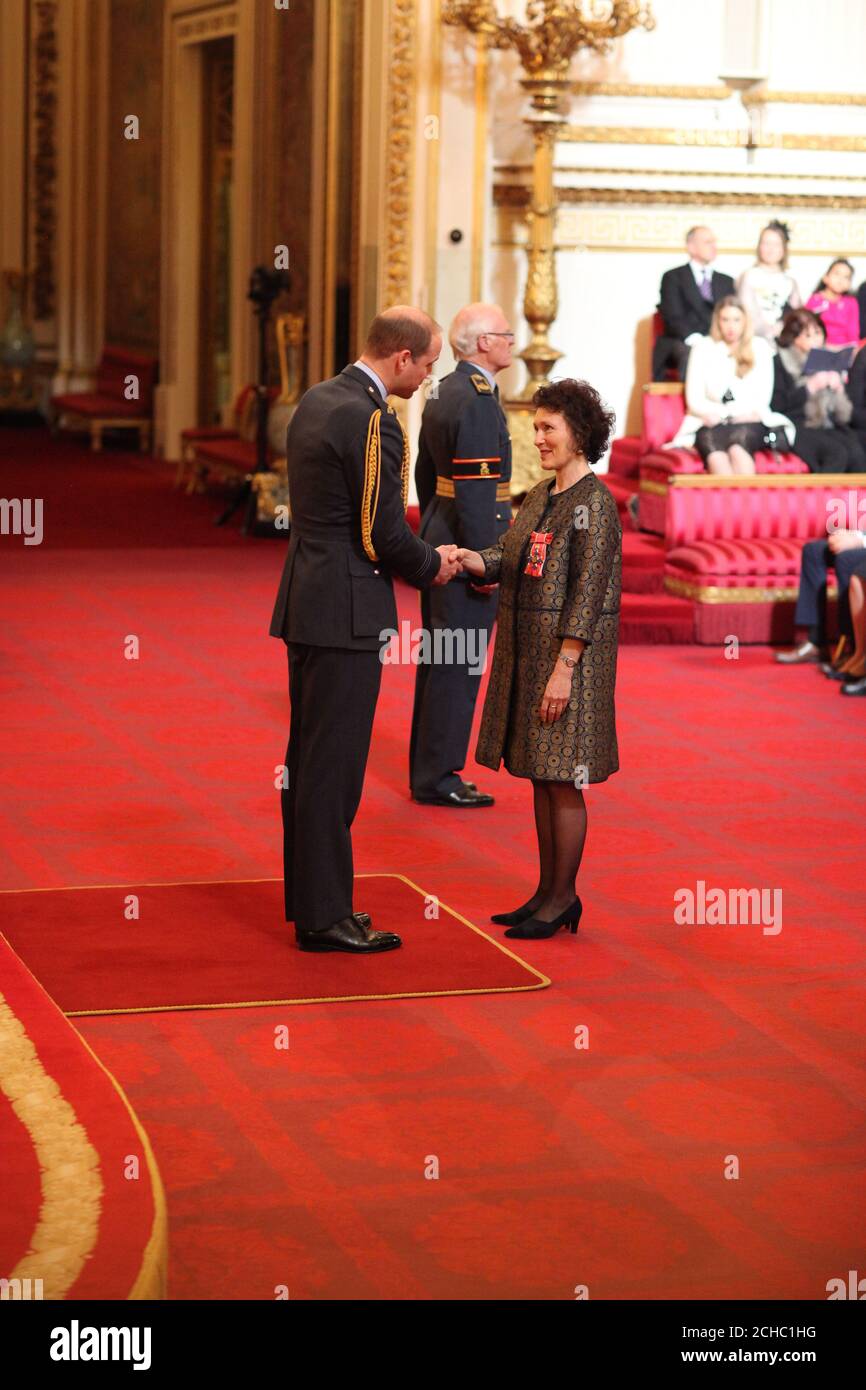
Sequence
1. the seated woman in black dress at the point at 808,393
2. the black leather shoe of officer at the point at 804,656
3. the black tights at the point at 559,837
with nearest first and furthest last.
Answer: the black tights at the point at 559,837, the black leather shoe of officer at the point at 804,656, the seated woman in black dress at the point at 808,393

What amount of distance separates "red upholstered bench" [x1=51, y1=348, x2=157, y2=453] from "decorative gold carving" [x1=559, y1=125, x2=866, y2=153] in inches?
284

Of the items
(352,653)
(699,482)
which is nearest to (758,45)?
(699,482)

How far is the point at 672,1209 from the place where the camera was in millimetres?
3922

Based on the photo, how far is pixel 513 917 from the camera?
5730 mm

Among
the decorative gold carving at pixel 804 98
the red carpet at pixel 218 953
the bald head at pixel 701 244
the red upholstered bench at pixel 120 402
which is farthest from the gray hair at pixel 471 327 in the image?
the red upholstered bench at pixel 120 402

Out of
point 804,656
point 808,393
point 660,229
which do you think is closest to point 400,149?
point 660,229

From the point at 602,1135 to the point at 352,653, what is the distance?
1.57m

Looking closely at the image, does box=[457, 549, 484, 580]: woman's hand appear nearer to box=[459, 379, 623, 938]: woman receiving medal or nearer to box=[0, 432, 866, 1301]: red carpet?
box=[459, 379, 623, 938]: woman receiving medal

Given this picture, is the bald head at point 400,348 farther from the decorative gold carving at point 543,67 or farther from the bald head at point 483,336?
the decorative gold carving at point 543,67

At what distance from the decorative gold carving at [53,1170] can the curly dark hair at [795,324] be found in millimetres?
8959

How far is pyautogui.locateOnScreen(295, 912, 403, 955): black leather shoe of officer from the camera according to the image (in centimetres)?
543

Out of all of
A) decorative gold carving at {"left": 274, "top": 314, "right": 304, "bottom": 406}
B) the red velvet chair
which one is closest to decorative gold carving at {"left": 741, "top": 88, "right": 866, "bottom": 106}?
decorative gold carving at {"left": 274, "top": 314, "right": 304, "bottom": 406}

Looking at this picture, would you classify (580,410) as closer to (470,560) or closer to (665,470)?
(470,560)

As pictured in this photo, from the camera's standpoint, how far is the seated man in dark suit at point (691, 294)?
516 inches
